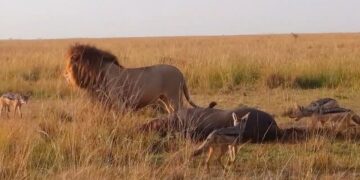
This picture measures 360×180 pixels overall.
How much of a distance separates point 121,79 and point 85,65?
63 cm

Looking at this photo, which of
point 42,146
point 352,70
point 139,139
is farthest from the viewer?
point 352,70

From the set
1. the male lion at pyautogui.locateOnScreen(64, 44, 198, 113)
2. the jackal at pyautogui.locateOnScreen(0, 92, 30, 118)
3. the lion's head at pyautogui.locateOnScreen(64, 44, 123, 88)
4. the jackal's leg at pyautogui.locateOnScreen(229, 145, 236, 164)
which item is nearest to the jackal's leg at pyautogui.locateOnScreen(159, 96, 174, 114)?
the male lion at pyautogui.locateOnScreen(64, 44, 198, 113)

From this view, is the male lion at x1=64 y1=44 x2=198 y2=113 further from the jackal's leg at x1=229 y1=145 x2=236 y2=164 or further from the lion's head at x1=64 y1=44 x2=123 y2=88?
the jackal's leg at x1=229 y1=145 x2=236 y2=164

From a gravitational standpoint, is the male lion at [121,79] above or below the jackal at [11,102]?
above

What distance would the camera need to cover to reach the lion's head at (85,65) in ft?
33.2

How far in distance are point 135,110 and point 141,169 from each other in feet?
14.0

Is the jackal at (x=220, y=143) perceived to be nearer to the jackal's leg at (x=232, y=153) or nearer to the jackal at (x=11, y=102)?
the jackal's leg at (x=232, y=153)

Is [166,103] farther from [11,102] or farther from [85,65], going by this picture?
[11,102]

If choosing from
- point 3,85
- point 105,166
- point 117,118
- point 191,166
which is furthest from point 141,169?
point 3,85

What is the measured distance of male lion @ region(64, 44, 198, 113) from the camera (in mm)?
9945

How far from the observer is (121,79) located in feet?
32.9

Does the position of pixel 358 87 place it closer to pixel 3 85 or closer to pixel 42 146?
pixel 3 85

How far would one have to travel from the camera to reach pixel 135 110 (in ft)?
32.7

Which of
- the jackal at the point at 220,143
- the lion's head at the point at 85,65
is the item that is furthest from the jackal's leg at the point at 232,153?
the lion's head at the point at 85,65
